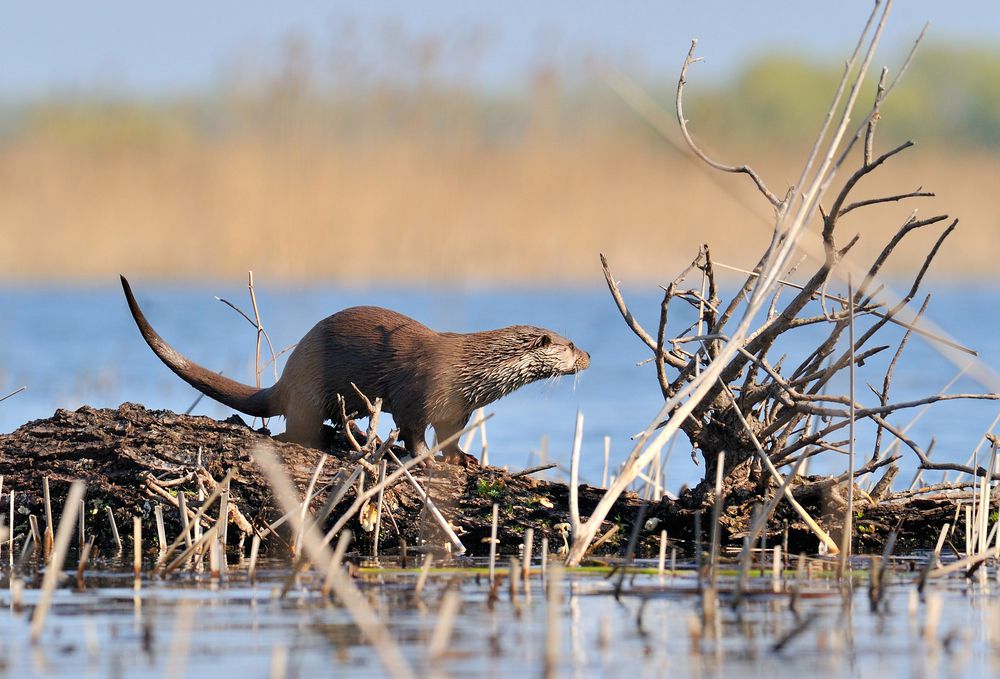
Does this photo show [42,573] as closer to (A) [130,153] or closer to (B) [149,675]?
(B) [149,675]

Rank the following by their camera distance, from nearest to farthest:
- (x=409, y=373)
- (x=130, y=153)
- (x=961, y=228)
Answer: (x=409, y=373) < (x=130, y=153) < (x=961, y=228)

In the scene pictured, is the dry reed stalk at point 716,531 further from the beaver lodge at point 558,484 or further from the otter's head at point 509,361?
the otter's head at point 509,361

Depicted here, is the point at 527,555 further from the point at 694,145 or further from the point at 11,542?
the point at 11,542

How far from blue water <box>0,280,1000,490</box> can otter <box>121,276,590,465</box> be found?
14cm

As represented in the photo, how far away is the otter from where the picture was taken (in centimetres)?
507

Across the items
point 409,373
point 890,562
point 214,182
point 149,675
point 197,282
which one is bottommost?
point 149,675

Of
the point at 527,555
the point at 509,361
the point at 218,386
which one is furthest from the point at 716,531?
the point at 218,386

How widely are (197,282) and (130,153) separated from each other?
110 inches

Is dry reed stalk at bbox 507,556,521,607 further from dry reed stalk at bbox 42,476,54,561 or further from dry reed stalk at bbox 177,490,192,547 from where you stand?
dry reed stalk at bbox 42,476,54,561

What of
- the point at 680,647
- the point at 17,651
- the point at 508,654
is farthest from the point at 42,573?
the point at 680,647

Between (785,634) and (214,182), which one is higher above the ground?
(214,182)

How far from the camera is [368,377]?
5.18 m

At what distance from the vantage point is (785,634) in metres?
3.10

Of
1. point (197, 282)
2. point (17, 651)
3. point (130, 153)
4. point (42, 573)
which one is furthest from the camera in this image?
point (130, 153)
